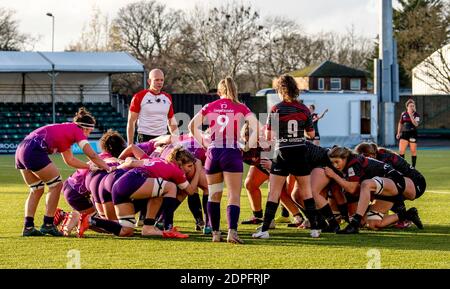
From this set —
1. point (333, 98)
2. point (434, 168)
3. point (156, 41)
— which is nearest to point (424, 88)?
point (156, 41)

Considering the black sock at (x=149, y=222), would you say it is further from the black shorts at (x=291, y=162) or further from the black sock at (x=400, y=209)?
the black sock at (x=400, y=209)

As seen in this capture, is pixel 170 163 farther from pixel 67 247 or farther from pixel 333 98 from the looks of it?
pixel 333 98

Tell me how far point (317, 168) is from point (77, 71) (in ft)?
114

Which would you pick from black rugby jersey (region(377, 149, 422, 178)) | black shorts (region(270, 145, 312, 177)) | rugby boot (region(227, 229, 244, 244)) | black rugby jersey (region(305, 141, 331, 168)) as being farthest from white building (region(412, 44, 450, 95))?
rugby boot (region(227, 229, 244, 244))

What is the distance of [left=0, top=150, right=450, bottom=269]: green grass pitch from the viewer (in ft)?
30.8

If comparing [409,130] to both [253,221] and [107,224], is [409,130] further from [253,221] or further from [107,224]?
[107,224]

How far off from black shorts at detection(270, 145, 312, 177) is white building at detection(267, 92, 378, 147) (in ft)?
108

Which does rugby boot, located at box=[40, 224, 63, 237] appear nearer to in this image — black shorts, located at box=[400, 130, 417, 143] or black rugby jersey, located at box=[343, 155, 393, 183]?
black rugby jersey, located at box=[343, 155, 393, 183]

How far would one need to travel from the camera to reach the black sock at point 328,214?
12.0 m

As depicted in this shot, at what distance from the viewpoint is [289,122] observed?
11297 mm

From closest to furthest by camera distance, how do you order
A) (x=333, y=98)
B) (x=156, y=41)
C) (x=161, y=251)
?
1. (x=161, y=251)
2. (x=333, y=98)
3. (x=156, y=41)

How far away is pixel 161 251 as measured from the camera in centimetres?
1030

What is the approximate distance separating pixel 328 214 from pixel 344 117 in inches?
1292

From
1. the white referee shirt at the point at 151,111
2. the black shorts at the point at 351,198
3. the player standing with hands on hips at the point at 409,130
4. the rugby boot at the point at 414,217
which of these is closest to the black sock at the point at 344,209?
the black shorts at the point at 351,198
